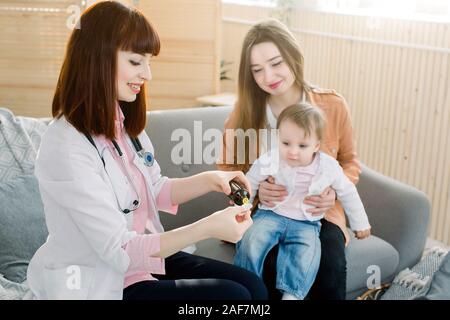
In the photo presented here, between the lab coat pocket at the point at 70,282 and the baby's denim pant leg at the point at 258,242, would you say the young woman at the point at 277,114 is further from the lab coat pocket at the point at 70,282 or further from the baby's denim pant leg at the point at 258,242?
the lab coat pocket at the point at 70,282

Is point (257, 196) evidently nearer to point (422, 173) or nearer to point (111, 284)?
point (111, 284)

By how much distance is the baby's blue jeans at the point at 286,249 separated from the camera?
1.55 meters

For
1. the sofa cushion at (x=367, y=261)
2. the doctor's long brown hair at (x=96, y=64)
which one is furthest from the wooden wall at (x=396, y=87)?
the doctor's long brown hair at (x=96, y=64)

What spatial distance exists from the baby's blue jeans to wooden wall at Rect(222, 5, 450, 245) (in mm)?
1253

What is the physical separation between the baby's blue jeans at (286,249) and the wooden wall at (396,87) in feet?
4.11

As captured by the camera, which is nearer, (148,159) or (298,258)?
(148,159)

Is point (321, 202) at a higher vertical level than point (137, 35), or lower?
lower

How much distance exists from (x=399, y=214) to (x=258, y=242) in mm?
595

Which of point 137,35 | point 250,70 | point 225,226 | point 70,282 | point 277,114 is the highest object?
point 137,35

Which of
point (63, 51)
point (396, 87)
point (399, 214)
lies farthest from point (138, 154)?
point (396, 87)

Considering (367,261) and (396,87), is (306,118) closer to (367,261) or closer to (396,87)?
(367,261)

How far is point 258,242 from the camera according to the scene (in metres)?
1.61
